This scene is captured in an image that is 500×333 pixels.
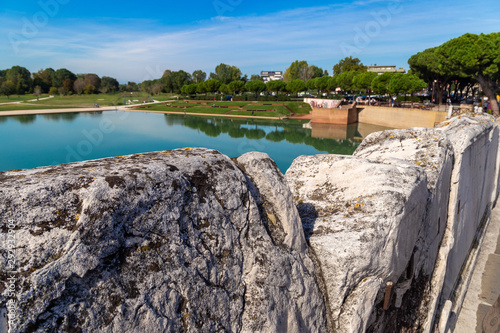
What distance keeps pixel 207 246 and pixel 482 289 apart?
37.1 ft

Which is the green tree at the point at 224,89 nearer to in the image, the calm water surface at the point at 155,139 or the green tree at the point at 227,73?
the green tree at the point at 227,73

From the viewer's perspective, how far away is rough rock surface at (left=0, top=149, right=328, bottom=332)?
225cm

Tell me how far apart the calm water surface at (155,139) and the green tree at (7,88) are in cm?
2914

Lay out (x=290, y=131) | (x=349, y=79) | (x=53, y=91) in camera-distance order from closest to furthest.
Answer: (x=290, y=131) → (x=349, y=79) → (x=53, y=91)

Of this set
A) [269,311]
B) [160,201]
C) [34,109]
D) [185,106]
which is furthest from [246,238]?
[34,109]

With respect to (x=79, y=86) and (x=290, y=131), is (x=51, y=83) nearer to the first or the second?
(x=79, y=86)

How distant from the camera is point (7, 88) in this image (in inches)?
2972

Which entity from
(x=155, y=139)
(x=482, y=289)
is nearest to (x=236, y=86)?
(x=155, y=139)

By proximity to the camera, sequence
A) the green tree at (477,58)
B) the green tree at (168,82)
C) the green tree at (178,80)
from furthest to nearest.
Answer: the green tree at (168,82)
the green tree at (178,80)
the green tree at (477,58)

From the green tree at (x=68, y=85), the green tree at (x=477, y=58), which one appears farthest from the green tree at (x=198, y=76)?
the green tree at (x=477, y=58)

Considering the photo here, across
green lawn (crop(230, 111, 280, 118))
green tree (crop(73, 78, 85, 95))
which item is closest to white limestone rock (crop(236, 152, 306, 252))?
green lawn (crop(230, 111, 280, 118))

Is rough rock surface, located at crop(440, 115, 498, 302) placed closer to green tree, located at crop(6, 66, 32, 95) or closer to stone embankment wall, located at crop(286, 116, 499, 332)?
stone embankment wall, located at crop(286, 116, 499, 332)

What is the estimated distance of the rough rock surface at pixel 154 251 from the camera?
7.39 feet

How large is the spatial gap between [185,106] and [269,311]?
66.5 meters
